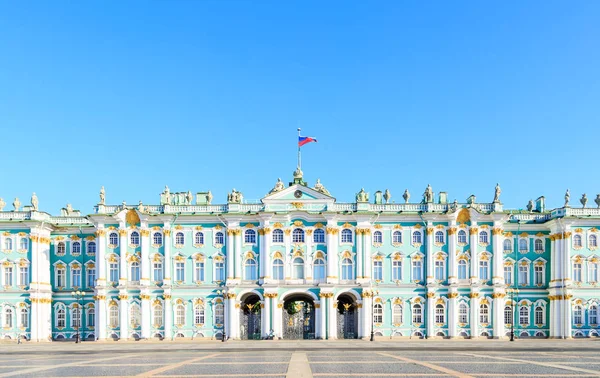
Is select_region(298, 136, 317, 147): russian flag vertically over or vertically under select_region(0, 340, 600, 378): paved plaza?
over

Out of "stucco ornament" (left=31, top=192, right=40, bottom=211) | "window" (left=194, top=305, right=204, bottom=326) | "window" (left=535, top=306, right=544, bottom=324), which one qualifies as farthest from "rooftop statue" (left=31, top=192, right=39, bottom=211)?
"window" (left=535, top=306, right=544, bottom=324)

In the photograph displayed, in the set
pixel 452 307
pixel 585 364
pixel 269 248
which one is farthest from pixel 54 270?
pixel 585 364

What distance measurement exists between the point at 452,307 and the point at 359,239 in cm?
1273

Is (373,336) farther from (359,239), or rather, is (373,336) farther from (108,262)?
(108,262)

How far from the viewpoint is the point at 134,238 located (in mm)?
79875

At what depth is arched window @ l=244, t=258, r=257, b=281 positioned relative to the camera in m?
78.8

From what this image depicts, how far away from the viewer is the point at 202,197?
83500 millimetres

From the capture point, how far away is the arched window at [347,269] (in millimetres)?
78562

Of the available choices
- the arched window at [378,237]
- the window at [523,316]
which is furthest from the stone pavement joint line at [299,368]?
the window at [523,316]

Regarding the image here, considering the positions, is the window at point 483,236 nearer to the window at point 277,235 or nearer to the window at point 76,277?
the window at point 277,235

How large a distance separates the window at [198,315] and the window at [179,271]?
12.0 feet

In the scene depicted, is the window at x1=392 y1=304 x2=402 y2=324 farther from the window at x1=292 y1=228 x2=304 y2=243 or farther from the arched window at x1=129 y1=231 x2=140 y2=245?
the arched window at x1=129 y1=231 x2=140 y2=245

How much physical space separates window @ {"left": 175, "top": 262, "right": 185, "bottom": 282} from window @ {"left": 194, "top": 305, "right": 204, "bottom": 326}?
3.64 meters

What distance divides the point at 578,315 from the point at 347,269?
26.3m
